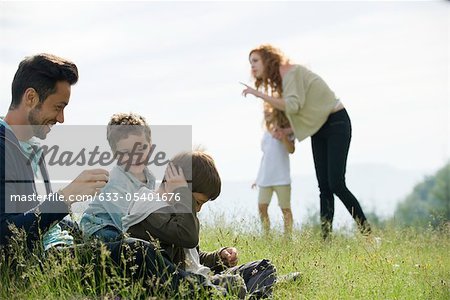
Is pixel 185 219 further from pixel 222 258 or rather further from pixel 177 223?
pixel 222 258

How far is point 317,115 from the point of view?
286 inches

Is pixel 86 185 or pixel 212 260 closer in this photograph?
pixel 86 185

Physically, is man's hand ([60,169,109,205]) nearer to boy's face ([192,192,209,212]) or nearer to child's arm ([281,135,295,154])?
boy's face ([192,192,209,212])

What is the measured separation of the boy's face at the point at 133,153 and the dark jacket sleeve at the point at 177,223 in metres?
0.51

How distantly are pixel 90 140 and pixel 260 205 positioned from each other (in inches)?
134

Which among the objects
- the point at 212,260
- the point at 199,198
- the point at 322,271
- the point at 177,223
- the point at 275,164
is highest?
the point at 199,198

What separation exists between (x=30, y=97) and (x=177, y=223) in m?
1.17

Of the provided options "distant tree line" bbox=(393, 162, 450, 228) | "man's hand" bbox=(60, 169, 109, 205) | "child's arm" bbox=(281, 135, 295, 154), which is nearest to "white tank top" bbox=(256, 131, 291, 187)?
"child's arm" bbox=(281, 135, 295, 154)

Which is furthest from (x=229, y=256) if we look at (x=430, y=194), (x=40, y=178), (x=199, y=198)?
(x=430, y=194)

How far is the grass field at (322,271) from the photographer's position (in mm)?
4168

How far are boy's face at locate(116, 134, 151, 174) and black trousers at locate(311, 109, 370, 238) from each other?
2807 millimetres

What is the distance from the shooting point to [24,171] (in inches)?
172

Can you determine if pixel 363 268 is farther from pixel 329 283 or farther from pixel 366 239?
pixel 366 239

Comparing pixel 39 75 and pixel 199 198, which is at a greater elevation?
pixel 39 75
